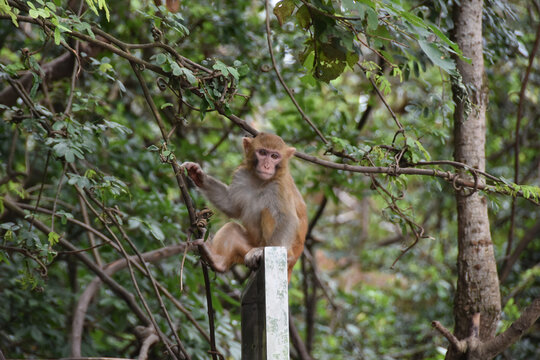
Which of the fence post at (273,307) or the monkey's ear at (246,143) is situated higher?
the monkey's ear at (246,143)

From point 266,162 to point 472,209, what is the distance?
1514 millimetres

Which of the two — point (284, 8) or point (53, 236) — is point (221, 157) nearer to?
point (284, 8)

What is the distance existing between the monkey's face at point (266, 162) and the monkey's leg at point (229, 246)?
47 cm

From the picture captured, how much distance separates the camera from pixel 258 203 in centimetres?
468

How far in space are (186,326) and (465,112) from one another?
9.09ft

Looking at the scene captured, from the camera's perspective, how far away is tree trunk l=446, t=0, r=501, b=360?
4047mm

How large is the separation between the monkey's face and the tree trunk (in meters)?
1.33

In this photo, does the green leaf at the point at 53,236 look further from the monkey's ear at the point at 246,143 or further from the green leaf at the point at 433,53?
the green leaf at the point at 433,53

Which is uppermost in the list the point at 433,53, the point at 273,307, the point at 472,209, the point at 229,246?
the point at 433,53

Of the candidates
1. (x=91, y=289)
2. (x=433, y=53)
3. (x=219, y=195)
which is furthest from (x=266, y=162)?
(x=91, y=289)

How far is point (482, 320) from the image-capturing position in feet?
13.2

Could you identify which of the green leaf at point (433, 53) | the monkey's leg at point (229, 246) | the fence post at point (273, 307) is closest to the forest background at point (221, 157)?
the green leaf at point (433, 53)

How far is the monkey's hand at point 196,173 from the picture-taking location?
4.27 m

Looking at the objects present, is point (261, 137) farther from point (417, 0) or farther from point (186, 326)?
point (417, 0)
